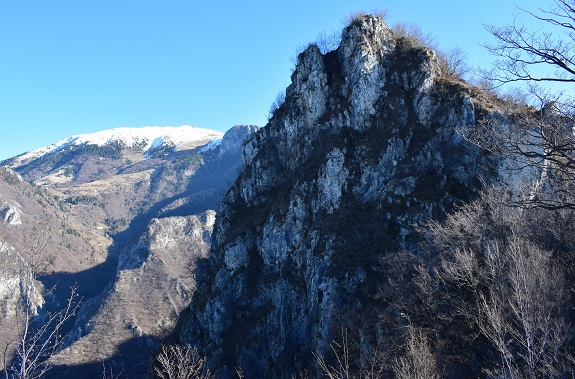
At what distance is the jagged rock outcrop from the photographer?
107 feet

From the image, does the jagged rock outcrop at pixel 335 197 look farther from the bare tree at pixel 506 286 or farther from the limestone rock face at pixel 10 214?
the limestone rock face at pixel 10 214

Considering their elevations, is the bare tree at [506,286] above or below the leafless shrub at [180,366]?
above

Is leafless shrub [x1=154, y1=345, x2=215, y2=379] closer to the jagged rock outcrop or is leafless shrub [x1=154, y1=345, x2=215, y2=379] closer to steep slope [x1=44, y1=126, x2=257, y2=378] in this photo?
the jagged rock outcrop

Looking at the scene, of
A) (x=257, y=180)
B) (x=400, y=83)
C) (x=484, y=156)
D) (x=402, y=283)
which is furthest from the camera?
(x=257, y=180)

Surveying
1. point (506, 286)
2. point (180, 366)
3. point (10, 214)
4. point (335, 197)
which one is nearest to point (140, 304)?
point (10, 214)

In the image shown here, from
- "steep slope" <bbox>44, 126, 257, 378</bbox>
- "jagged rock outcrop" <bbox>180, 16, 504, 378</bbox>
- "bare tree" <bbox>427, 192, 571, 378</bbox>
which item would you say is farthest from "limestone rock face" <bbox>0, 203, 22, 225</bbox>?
"bare tree" <bbox>427, 192, 571, 378</bbox>

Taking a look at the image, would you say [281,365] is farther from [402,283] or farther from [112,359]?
[112,359]

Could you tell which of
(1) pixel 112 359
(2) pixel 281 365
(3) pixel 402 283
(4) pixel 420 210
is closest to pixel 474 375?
(3) pixel 402 283

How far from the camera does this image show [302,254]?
38750 mm

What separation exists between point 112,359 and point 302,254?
8964cm

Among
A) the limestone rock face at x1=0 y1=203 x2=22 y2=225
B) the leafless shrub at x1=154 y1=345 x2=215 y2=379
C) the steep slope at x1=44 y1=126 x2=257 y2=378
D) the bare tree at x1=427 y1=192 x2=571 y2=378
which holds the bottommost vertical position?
the steep slope at x1=44 y1=126 x2=257 y2=378

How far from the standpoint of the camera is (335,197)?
3972cm

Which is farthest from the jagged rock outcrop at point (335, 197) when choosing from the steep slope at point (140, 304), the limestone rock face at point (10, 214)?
the limestone rock face at point (10, 214)

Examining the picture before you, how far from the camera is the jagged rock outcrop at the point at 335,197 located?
32.6 m
